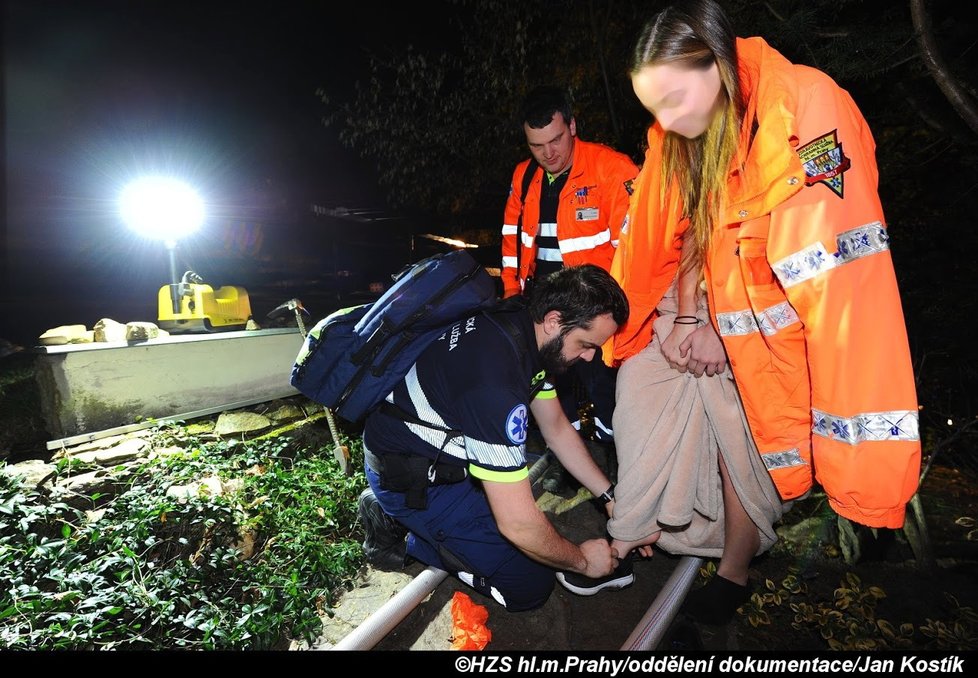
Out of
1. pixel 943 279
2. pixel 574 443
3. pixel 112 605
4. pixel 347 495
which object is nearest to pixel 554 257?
pixel 574 443

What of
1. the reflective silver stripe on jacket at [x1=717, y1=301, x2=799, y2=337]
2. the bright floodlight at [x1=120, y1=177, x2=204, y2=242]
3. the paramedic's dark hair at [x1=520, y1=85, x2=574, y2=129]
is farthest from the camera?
the bright floodlight at [x1=120, y1=177, x2=204, y2=242]

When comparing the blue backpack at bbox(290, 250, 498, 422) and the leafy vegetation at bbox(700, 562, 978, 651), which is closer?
the blue backpack at bbox(290, 250, 498, 422)

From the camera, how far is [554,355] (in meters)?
2.25

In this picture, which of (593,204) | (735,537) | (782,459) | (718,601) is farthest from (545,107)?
(718,601)

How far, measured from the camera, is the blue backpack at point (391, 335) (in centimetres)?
210

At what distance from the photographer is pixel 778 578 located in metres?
2.74

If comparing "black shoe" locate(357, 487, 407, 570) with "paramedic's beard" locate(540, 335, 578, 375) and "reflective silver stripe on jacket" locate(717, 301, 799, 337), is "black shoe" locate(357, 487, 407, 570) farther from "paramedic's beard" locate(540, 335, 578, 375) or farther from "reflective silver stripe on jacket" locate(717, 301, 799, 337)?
"reflective silver stripe on jacket" locate(717, 301, 799, 337)

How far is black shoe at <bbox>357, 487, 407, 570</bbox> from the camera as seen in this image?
2824 mm

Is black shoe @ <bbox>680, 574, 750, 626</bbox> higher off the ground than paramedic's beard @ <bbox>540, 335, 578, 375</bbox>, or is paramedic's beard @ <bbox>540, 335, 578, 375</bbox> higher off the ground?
paramedic's beard @ <bbox>540, 335, 578, 375</bbox>

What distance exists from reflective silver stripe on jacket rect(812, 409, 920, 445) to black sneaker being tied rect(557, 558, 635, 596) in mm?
1449

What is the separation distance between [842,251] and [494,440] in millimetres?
1328

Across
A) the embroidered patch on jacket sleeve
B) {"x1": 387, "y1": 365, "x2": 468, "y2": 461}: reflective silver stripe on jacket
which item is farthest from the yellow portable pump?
the embroidered patch on jacket sleeve

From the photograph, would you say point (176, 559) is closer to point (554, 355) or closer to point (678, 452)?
point (554, 355)

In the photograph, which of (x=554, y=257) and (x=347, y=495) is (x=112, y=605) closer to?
(x=347, y=495)
